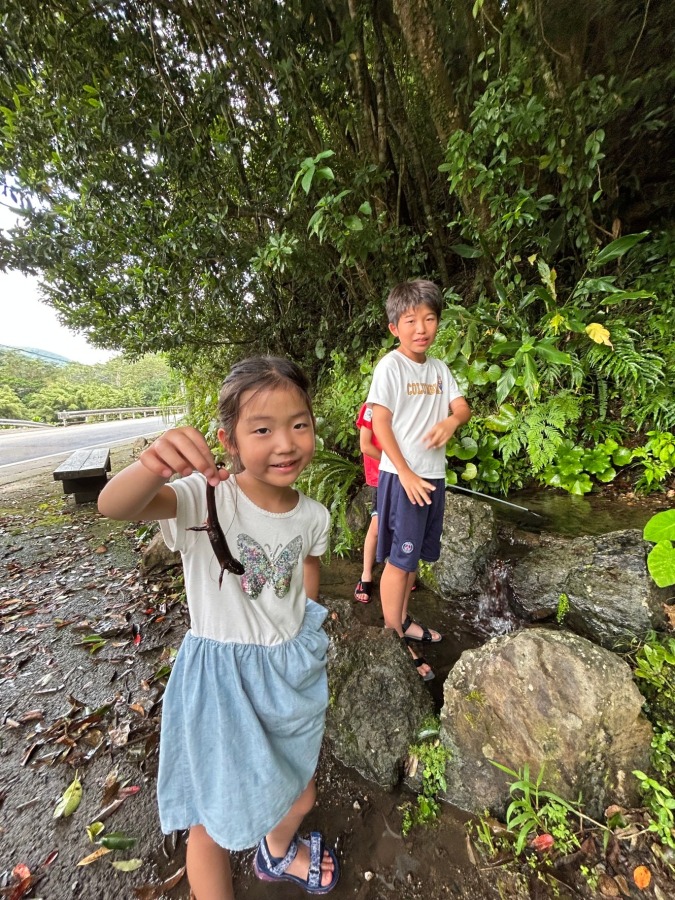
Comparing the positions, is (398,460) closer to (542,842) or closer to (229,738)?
(229,738)

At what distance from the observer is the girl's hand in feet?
2.93

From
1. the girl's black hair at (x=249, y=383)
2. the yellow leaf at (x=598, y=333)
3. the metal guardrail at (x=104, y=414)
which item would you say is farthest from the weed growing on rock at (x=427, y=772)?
the metal guardrail at (x=104, y=414)

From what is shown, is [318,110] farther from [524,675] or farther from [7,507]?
[7,507]

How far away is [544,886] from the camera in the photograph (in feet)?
4.44

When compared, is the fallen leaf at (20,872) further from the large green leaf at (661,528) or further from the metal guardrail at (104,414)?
the metal guardrail at (104,414)

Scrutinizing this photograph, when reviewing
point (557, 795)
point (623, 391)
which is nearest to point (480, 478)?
point (623, 391)

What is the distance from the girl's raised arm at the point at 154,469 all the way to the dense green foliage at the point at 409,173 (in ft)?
7.92

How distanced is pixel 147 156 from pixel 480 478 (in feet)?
14.7

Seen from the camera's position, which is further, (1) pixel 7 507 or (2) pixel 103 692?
(1) pixel 7 507

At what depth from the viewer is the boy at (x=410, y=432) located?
199 centimetres

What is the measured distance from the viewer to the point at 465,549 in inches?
119

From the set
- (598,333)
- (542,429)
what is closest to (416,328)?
(542,429)

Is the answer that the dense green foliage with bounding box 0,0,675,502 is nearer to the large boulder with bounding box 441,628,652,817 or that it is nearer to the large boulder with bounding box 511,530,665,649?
the large boulder with bounding box 511,530,665,649

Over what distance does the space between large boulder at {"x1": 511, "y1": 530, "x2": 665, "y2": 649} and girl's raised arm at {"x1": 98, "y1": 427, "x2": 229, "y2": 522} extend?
239cm
